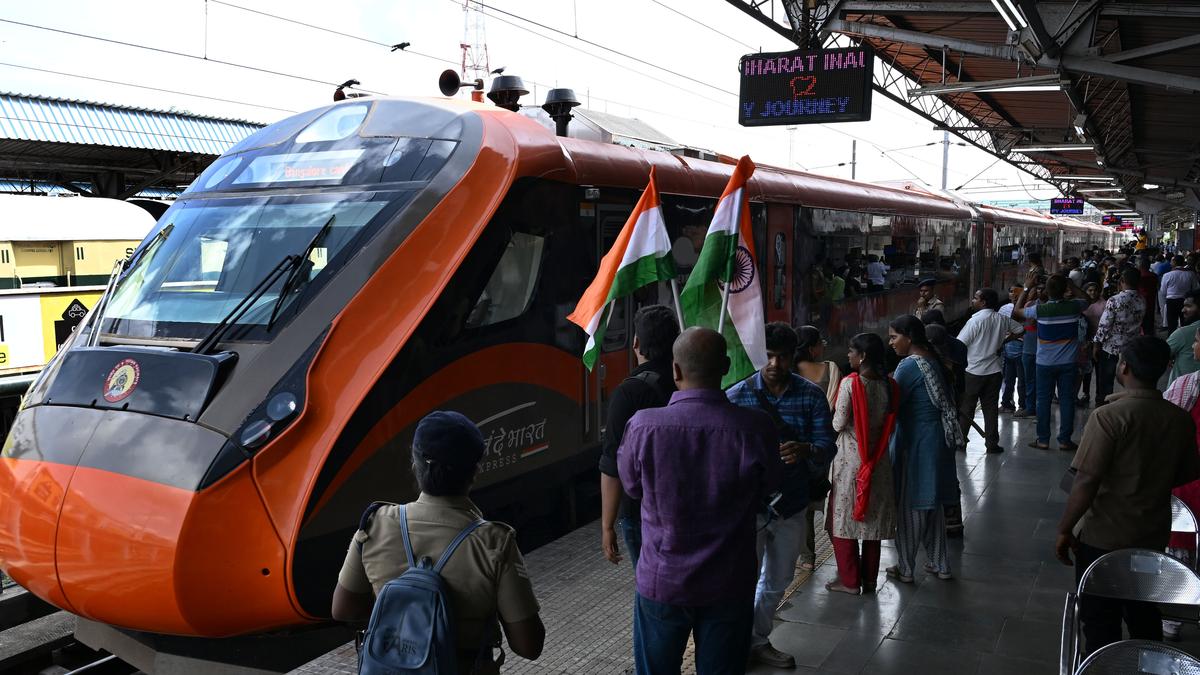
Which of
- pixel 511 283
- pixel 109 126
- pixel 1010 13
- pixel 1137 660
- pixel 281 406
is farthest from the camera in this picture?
pixel 109 126

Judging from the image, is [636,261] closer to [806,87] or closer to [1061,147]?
[806,87]

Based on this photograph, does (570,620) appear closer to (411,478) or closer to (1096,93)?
(411,478)

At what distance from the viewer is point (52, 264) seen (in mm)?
13031

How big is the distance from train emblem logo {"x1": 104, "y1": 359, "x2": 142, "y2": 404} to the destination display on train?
959 centimetres

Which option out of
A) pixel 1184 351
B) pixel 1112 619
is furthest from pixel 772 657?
pixel 1184 351

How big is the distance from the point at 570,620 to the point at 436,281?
190 centimetres

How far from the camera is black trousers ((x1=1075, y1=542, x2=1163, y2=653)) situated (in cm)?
379

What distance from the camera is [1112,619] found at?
12.5 ft

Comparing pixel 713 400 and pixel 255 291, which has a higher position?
pixel 255 291

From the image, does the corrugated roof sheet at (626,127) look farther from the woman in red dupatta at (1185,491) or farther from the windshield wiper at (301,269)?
the woman in red dupatta at (1185,491)

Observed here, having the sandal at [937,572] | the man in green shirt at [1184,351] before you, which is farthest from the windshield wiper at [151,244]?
the man in green shirt at [1184,351]

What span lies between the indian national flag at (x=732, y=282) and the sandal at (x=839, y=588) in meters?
1.50

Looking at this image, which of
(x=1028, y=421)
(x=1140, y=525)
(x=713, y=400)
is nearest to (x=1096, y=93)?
(x=1028, y=421)

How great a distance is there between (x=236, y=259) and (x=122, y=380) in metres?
0.98
